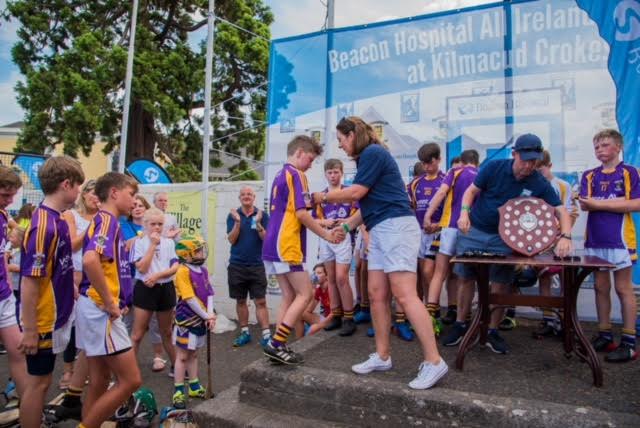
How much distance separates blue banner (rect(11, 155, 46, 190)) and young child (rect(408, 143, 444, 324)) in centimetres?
730

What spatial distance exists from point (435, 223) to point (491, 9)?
3.03 m

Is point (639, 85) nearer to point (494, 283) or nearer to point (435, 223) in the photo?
point (435, 223)

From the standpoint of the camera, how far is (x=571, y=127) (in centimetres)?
630

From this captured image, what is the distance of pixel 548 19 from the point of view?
638cm

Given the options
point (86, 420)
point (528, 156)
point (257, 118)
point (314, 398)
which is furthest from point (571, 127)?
point (257, 118)

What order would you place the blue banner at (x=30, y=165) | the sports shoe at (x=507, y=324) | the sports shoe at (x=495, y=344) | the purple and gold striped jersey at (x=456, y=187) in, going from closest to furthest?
the sports shoe at (x=495, y=344), the purple and gold striped jersey at (x=456, y=187), the sports shoe at (x=507, y=324), the blue banner at (x=30, y=165)

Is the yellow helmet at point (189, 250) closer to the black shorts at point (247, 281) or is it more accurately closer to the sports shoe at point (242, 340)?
the black shorts at point (247, 281)

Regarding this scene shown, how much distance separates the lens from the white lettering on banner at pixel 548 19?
6.25 meters

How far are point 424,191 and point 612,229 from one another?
1.95 m

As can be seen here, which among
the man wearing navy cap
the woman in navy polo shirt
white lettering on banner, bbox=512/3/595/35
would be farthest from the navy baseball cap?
white lettering on banner, bbox=512/3/595/35

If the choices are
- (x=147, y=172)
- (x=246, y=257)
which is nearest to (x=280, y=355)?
(x=246, y=257)

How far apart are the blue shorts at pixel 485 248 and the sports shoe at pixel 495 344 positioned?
1.71 feet

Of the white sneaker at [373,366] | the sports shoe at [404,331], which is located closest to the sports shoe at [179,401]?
the white sneaker at [373,366]

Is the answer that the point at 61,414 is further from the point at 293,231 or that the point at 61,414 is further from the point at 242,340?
the point at 242,340
